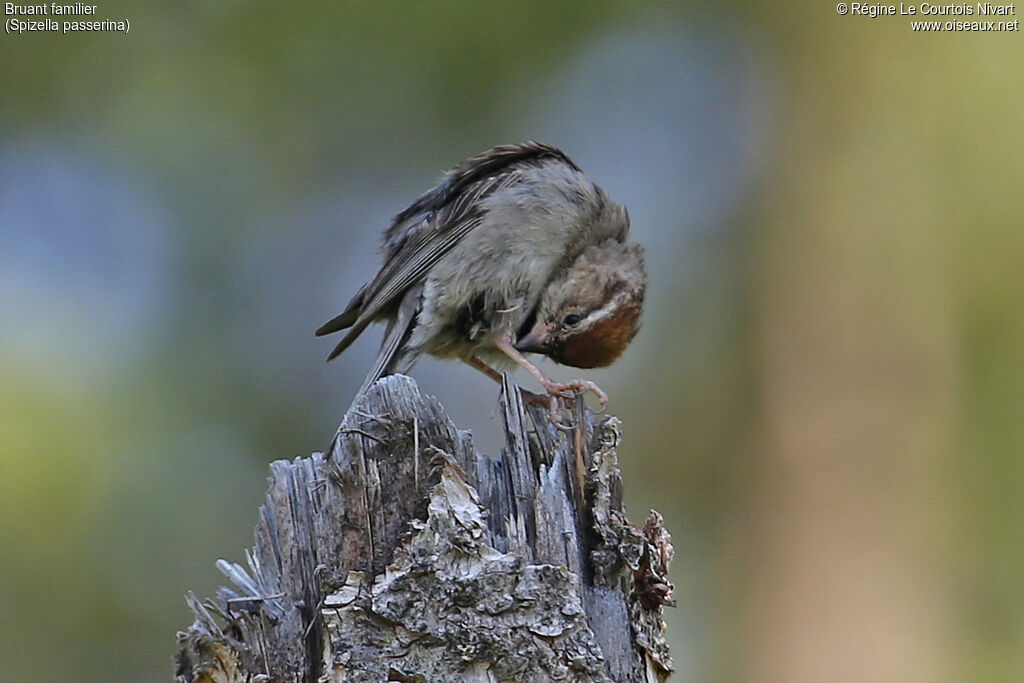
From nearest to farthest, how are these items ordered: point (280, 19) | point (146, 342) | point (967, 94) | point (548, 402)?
point (548, 402), point (967, 94), point (146, 342), point (280, 19)

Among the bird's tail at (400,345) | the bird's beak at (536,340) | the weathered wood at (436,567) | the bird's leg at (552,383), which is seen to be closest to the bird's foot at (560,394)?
the bird's leg at (552,383)

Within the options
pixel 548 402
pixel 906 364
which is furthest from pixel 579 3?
pixel 548 402

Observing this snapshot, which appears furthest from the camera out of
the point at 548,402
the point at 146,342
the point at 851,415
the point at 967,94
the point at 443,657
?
the point at 146,342

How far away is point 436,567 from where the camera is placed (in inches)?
96.5

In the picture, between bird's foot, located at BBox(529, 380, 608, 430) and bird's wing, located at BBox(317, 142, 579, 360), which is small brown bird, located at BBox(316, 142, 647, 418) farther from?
bird's foot, located at BBox(529, 380, 608, 430)

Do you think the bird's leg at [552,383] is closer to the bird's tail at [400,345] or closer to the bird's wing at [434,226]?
the bird's tail at [400,345]

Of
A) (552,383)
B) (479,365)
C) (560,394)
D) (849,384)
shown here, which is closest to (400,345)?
(479,365)

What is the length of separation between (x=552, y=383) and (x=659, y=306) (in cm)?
375

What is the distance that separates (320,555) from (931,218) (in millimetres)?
5286

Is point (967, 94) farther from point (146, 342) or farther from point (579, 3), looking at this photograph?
point (146, 342)

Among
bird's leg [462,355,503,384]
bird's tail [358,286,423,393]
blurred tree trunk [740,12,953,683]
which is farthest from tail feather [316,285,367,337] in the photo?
blurred tree trunk [740,12,953,683]

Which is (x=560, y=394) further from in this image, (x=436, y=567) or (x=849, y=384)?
(x=849, y=384)

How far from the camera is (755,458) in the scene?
6316mm

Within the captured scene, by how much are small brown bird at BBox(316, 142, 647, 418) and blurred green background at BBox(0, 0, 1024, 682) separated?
898 mm
